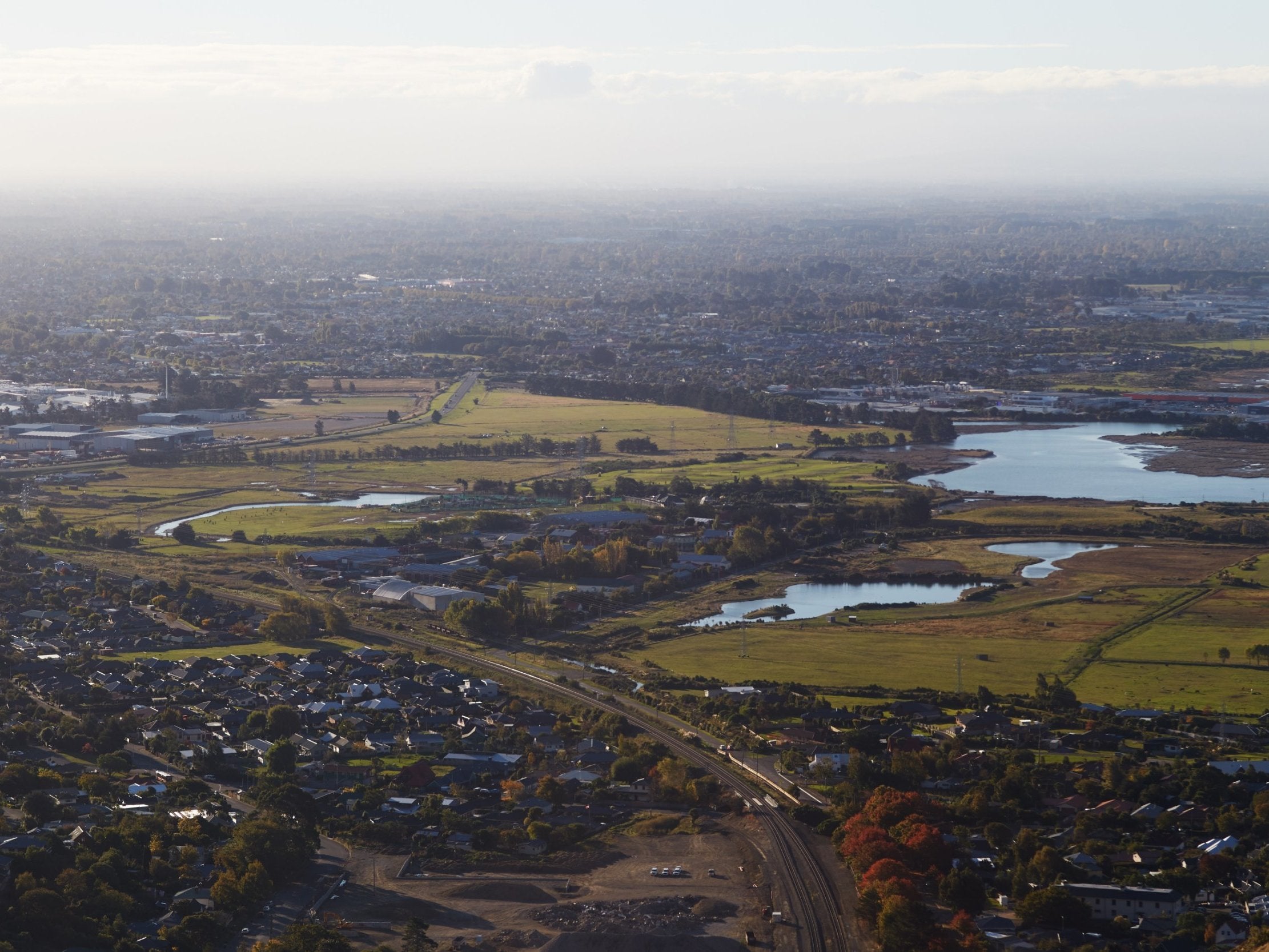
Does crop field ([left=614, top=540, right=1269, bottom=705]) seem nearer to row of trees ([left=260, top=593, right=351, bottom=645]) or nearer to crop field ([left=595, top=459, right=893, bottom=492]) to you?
row of trees ([left=260, top=593, right=351, bottom=645])

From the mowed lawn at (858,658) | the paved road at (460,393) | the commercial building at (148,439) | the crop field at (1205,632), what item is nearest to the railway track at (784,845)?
the mowed lawn at (858,658)

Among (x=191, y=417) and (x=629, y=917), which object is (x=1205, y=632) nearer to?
(x=629, y=917)

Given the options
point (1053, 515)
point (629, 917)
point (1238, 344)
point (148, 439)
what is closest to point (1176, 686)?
point (629, 917)

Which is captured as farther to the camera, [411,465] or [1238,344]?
[1238,344]

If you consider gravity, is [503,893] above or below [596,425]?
below

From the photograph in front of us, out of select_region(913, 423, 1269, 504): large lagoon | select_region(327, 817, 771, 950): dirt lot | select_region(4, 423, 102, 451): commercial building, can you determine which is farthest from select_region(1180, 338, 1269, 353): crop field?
select_region(327, 817, 771, 950): dirt lot

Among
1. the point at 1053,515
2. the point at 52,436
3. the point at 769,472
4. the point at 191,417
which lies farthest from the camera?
the point at 191,417

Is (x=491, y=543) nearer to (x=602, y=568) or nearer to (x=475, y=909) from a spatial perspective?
(x=602, y=568)
